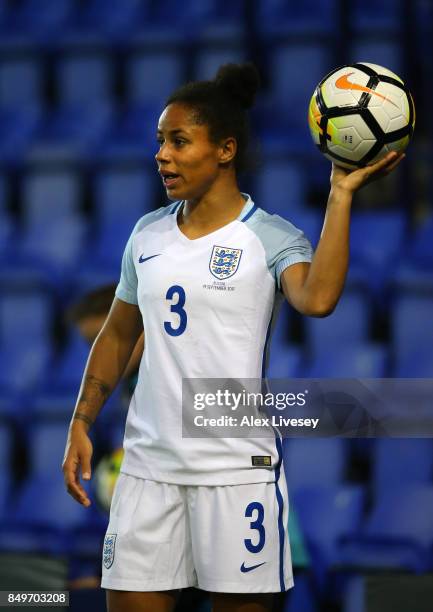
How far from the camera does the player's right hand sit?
8.86ft

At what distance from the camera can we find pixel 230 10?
7094 mm

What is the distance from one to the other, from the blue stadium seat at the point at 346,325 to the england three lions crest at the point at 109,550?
9.74 ft

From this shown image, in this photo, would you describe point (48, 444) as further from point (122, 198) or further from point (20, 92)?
point (20, 92)

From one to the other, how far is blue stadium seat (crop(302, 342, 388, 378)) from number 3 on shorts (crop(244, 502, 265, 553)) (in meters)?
2.61

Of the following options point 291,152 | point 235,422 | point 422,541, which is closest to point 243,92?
point 235,422

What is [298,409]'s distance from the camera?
2857mm

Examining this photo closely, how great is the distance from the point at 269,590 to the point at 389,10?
4771mm

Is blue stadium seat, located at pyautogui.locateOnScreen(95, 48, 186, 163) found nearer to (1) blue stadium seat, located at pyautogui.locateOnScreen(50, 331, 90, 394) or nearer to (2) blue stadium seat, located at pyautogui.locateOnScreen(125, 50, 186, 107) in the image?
(2) blue stadium seat, located at pyautogui.locateOnScreen(125, 50, 186, 107)

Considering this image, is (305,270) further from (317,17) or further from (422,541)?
(317,17)

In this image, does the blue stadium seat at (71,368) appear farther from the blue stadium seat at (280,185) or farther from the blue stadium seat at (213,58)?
the blue stadium seat at (213,58)

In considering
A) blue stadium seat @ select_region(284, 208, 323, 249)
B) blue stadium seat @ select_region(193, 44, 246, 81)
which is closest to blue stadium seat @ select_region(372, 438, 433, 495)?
blue stadium seat @ select_region(284, 208, 323, 249)

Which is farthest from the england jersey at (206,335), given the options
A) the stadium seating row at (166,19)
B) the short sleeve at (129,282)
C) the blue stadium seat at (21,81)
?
the blue stadium seat at (21,81)

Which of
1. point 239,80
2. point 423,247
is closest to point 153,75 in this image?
point 423,247

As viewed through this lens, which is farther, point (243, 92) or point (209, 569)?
point (243, 92)
